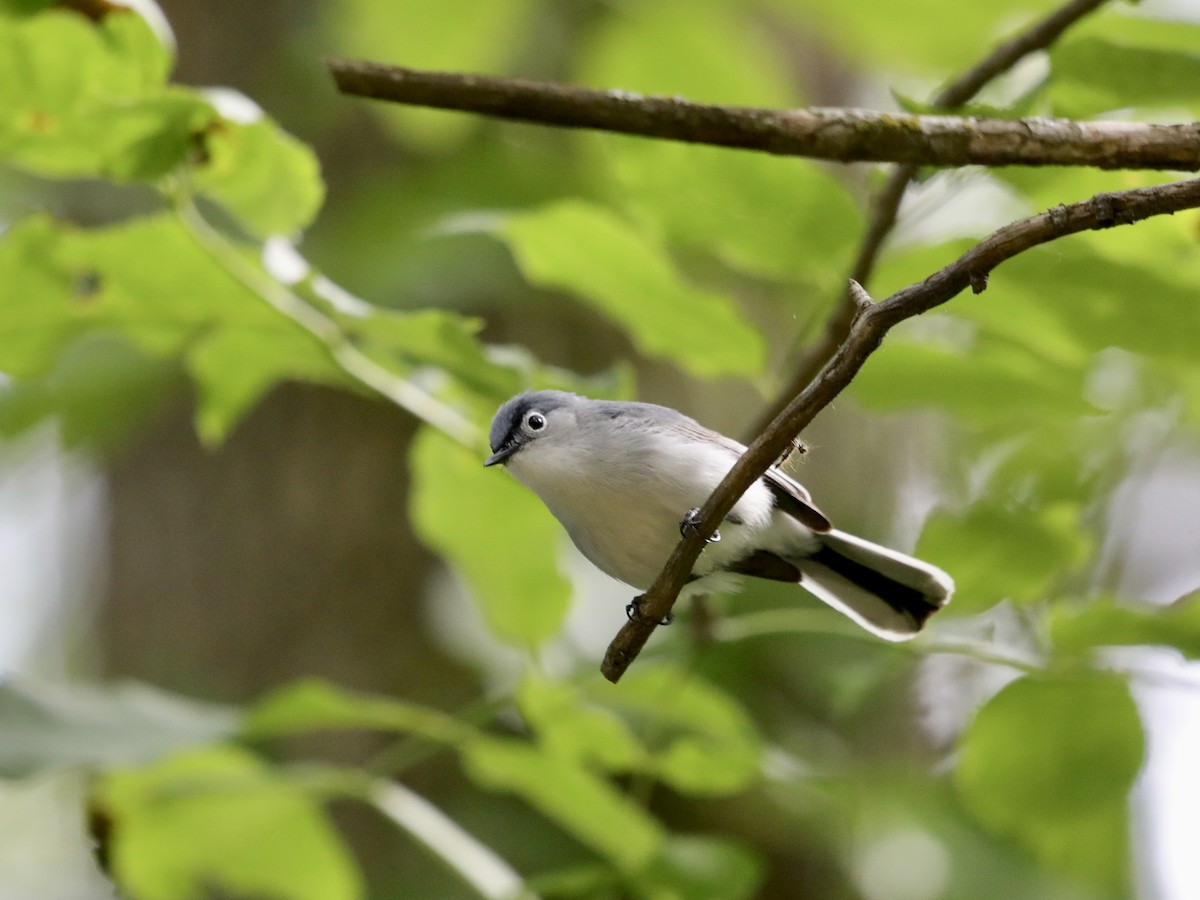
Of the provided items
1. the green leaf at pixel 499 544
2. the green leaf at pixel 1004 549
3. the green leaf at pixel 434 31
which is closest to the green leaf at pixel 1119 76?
the green leaf at pixel 1004 549

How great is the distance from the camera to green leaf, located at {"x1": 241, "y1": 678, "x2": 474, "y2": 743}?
2057mm

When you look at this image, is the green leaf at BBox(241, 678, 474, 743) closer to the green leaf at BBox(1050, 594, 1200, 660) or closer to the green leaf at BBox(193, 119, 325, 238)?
the green leaf at BBox(193, 119, 325, 238)

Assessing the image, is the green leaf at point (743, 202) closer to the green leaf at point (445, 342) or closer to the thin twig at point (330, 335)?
the green leaf at point (445, 342)

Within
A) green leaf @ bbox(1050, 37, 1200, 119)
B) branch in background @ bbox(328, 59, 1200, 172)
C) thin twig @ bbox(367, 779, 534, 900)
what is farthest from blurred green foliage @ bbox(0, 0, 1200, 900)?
branch in background @ bbox(328, 59, 1200, 172)

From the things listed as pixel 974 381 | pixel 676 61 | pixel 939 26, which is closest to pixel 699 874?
pixel 974 381

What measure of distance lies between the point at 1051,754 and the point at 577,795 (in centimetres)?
83

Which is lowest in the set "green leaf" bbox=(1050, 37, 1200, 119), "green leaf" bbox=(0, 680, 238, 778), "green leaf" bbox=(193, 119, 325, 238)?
"green leaf" bbox=(0, 680, 238, 778)

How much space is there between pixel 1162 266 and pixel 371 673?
123 inches

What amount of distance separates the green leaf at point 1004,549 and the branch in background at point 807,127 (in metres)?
0.88

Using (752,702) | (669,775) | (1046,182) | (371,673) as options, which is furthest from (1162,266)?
(371,673)

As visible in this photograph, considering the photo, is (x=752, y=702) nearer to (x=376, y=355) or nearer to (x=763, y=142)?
(x=376, y=355)

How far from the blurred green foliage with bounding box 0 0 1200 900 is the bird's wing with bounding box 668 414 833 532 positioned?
0.13 metres

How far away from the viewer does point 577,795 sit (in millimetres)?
2146

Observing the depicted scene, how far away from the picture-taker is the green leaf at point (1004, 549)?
2.06 m
